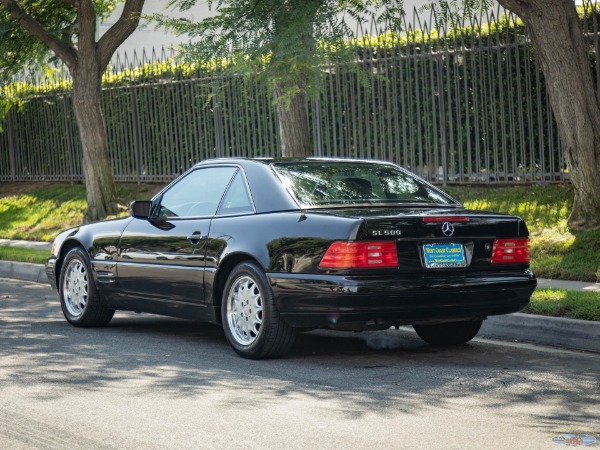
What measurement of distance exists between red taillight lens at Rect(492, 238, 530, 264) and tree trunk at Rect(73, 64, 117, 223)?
1311 cm

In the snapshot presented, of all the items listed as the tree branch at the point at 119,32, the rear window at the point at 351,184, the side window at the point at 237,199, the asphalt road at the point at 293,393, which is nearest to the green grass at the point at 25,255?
the tree branch at the point at 119,32

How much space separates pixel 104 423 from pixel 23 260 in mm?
10978

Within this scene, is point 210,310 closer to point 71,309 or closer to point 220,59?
point 71,309

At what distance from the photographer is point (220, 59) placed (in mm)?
11586

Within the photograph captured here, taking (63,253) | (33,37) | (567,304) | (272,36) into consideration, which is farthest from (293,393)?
(33,37)

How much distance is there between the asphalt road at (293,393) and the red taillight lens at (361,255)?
2.39ft

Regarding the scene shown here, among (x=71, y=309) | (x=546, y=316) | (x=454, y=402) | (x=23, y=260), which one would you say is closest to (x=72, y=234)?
(x=71, y=309)

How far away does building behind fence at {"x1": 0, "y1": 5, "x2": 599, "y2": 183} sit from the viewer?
50.7 ft

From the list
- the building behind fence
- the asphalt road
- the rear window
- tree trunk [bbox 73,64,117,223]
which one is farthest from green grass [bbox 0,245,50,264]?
the rear window

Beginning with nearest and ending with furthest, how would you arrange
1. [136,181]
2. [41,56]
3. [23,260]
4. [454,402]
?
[454,402] < [23,260] < [41,56] < [136,181]

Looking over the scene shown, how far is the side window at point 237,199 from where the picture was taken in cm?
868

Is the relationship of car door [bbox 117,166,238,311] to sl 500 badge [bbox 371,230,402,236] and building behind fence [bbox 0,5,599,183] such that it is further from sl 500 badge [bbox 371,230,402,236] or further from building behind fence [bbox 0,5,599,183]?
building behind fence [bbox 0,5,599,183]

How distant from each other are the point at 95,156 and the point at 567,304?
12.7 meters

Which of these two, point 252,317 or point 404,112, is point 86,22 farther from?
point 252,317
